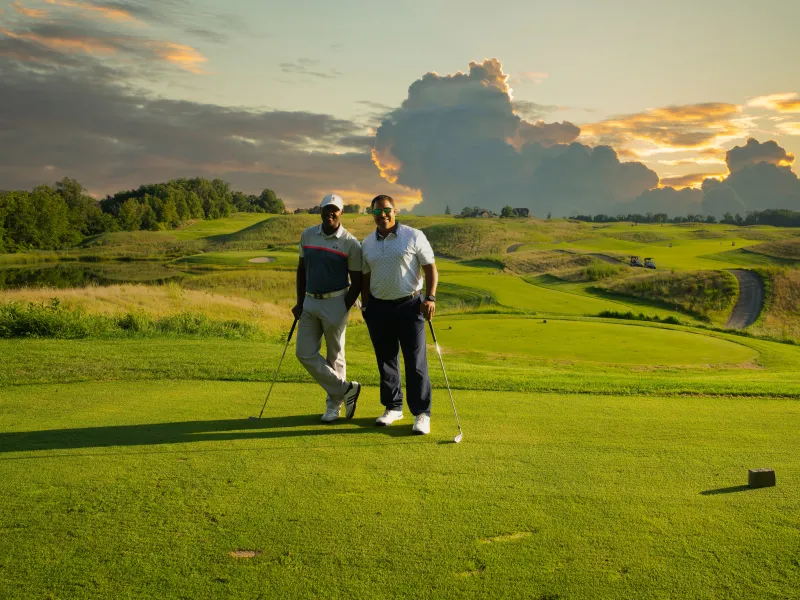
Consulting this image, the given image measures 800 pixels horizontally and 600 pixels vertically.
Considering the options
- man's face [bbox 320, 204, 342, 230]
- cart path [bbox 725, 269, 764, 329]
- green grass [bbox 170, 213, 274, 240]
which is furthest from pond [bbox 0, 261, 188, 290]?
man's face [bbox 320, 204, 342, 230]

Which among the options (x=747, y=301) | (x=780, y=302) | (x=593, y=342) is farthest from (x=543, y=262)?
(x=593, y=342)

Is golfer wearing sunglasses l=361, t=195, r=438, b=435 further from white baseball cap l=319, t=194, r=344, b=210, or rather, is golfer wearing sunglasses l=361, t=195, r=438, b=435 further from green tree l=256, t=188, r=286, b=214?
green tree l=256, t=188, r=286, b=214

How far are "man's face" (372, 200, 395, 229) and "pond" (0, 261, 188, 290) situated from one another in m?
47.9

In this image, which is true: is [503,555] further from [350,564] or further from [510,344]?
[510,344]

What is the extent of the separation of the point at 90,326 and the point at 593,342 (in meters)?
16.1

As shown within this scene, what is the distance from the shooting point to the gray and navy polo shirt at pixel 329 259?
7.45 metres

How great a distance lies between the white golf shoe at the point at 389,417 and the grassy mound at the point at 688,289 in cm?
4687

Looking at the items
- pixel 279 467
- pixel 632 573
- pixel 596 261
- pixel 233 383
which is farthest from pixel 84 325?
pixel 596 261

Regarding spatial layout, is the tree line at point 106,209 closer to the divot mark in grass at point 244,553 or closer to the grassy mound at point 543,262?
the grassy mound at point 543,262

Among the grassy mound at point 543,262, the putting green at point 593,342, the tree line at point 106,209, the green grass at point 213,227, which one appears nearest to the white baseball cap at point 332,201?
the putting green at point 593,342

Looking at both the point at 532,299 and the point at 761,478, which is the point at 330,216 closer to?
the point at 761,478

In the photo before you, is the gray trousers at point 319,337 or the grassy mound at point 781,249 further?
the grassy mound at point 781,249

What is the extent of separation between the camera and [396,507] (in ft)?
15.1

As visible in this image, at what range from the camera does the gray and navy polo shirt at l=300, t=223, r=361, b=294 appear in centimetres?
745
